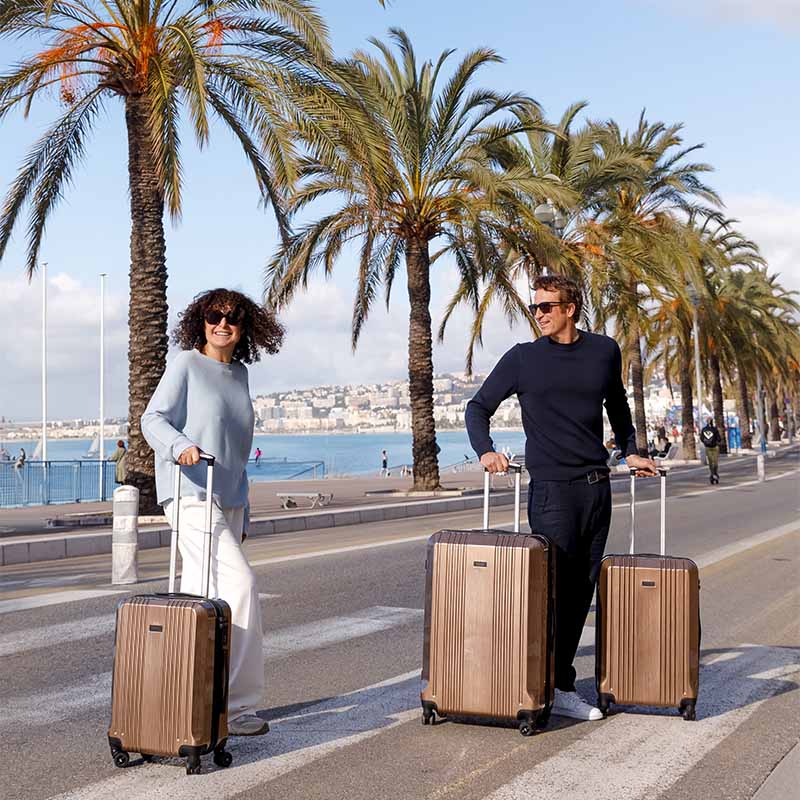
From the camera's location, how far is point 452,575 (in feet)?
16.7

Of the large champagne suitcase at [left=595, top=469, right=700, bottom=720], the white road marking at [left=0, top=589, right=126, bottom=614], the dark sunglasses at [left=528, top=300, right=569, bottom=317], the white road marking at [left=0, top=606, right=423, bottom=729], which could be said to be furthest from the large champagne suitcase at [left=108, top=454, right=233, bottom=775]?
the white road marking at [left=0, top=589, right=126, bottom=614]

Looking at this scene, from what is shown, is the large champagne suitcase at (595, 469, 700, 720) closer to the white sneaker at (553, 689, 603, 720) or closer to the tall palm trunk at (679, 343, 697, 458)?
the white sneaker at (553, 689, 603, 720)

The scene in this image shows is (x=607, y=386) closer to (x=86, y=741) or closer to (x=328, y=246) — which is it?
(x=86, y=741)

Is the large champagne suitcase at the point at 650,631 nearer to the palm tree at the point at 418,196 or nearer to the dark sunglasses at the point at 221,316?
the dark sunglasses at the point at 221,316

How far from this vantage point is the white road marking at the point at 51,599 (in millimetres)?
9180

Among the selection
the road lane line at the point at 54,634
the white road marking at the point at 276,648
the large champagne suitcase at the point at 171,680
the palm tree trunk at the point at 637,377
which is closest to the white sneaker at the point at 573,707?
the large champagne suitcase at the point at 171,680

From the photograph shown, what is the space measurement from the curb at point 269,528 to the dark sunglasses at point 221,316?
30.1 ft

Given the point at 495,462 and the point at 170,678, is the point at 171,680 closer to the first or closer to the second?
the point at 170,678

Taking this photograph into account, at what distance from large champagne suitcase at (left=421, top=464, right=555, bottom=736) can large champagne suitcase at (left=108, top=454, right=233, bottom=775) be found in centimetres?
97

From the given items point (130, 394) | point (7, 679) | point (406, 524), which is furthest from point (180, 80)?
point (7, 679)

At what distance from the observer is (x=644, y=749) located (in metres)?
4.93

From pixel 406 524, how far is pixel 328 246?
9.30m

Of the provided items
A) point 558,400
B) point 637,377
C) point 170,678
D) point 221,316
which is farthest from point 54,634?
point 637,377

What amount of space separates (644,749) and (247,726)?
1657 mm
